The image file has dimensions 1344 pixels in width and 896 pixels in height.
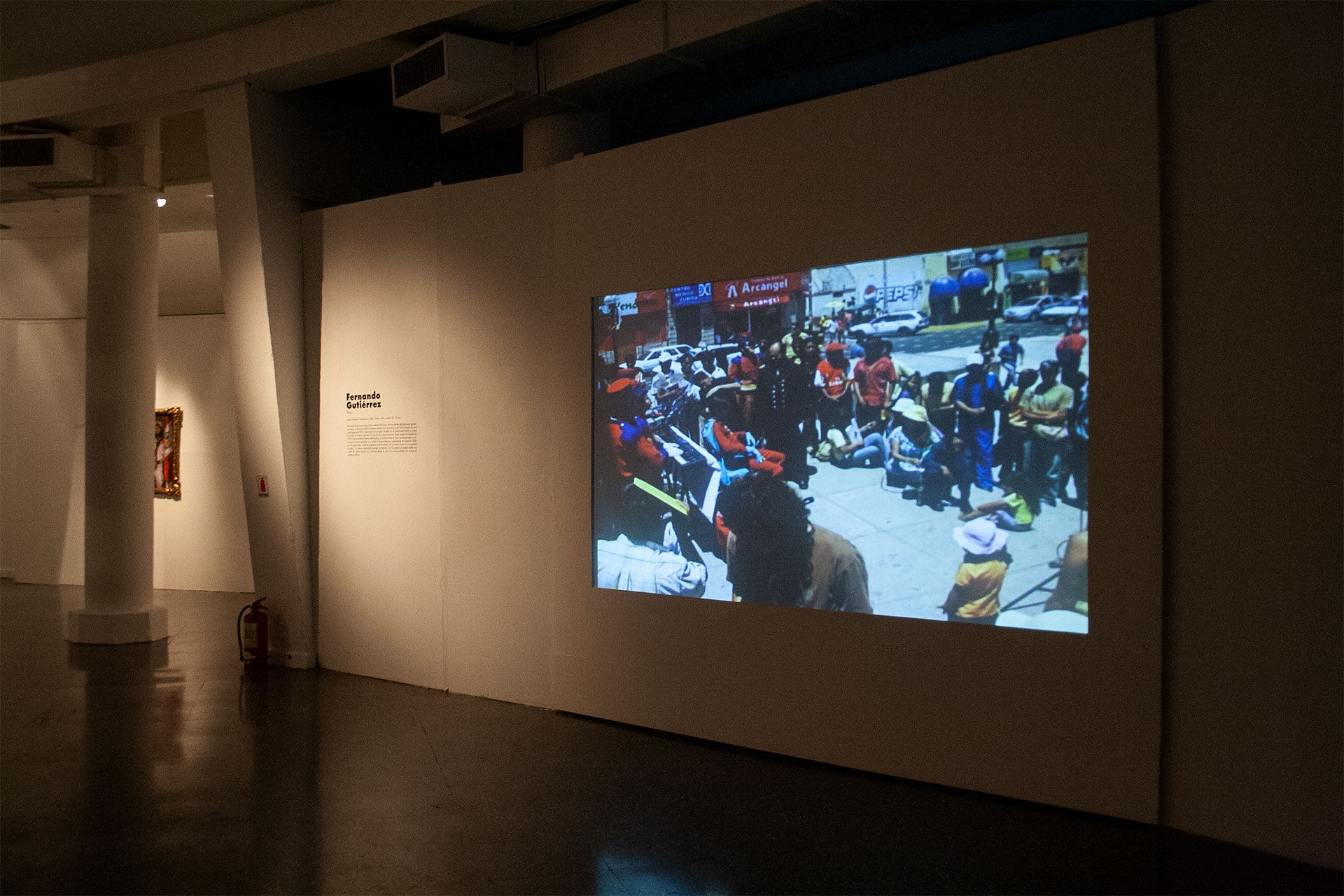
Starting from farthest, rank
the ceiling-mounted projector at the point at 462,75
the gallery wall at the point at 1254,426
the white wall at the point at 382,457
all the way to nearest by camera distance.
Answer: the white wall at the point at 382,457, the ceiling-mounted projector at the point at 462,75, the gallery wall at the point at 1254,426

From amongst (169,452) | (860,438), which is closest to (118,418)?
(169,452)

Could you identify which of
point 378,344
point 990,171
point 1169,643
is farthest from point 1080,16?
point 378,344

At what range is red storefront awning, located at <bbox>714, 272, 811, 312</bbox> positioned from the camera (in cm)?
505

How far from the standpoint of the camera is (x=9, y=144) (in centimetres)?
824

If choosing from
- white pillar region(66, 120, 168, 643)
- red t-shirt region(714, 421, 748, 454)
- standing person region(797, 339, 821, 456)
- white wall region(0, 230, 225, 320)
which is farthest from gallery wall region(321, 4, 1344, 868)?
white wall region(0, 230, 225, 320)

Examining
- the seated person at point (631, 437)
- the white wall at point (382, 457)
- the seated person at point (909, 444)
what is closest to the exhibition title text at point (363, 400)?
the white wall at point (382, 457)

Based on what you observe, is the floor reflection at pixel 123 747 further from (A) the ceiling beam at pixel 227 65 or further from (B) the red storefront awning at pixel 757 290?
(A) the ceiling beam at pixel 227 65

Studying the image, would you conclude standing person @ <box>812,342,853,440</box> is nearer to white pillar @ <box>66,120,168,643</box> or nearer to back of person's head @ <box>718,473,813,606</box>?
back of person's head @ <box>718,473,813,606</box>

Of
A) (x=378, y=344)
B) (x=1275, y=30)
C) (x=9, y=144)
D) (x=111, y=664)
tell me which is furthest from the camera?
(x=9, y=144)

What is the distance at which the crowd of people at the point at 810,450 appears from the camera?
14.0ft

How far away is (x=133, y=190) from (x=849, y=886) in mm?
8271

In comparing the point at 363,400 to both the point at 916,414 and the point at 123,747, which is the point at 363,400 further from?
the point at 916,414

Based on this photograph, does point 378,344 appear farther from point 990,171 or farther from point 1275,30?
point 1275,30

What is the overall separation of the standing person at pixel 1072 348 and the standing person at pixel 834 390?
998mm
